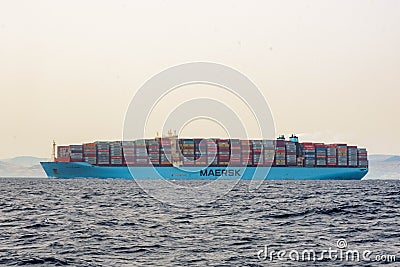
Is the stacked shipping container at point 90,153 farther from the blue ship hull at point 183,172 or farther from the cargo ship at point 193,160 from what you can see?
the blue ship hull at point 183,172

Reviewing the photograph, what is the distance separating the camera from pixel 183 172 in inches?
4771

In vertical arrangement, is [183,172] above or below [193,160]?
below

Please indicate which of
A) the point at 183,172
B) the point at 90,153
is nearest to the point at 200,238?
the point at 183,172

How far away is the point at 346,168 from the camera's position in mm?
131500

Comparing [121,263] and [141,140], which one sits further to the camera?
[141,140]

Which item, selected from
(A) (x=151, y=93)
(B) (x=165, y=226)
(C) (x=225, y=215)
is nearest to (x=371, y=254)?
(B) (x=165, y=226)

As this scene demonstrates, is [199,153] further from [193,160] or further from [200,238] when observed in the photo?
[200,238]

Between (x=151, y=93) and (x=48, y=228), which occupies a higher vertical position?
(x=151, y=93)

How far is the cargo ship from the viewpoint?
11969 cm

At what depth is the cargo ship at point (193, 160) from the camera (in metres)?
120

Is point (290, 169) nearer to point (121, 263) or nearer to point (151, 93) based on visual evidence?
point (151, 93)

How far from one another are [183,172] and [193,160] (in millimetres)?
3466

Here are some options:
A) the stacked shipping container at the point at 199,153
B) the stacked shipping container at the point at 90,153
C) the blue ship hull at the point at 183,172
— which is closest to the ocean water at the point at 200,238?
the stacked shipping container at the point at 199,153

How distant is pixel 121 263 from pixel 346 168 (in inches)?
4788
